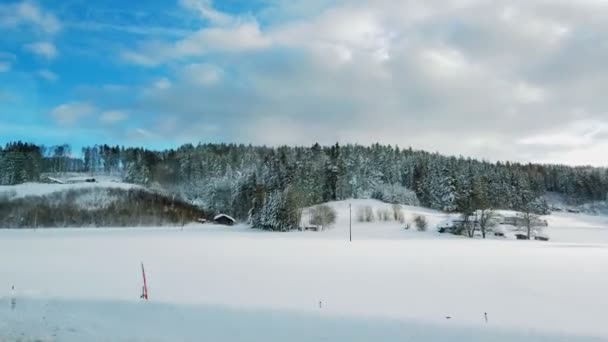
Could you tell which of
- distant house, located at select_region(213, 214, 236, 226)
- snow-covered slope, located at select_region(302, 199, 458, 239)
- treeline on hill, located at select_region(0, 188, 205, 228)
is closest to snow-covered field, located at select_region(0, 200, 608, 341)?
snow-covered slope, located at select_region(302, 199, 458, 239)

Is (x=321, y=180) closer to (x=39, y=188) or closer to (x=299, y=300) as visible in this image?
(x=39, y=188)

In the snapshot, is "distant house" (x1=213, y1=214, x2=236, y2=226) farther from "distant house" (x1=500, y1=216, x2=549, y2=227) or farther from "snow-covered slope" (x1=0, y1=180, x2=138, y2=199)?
"distant house" (x1=500, y1=216, x2=549, y2=227)

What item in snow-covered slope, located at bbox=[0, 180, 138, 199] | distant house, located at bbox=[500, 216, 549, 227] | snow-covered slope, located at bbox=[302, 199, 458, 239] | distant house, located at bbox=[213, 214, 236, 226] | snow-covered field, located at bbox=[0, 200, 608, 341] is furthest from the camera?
snow-covered slope, located at bbox=[0, 180, 138, 199]

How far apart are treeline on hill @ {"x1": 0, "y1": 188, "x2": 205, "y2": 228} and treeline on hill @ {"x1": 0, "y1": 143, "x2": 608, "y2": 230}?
16417mm

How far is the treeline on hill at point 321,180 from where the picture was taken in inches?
3644

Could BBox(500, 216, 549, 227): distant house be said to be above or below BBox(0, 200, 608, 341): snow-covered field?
above

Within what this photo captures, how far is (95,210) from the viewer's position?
3910 inches

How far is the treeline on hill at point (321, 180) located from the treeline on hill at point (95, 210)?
16.4m

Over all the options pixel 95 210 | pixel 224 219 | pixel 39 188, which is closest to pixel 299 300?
pixel 224 219

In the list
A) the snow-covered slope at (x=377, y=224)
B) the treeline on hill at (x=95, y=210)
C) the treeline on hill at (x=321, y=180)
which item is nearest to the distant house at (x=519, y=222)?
the treeline on hill at (x=321, y=180)

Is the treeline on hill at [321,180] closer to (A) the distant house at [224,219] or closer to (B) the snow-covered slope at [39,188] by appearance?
(A) the distant house at [224,219]

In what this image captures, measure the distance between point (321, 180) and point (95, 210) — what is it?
59099 mm

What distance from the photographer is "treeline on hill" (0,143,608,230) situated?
3644 inches

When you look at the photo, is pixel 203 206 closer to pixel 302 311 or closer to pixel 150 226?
pixel 150 226
